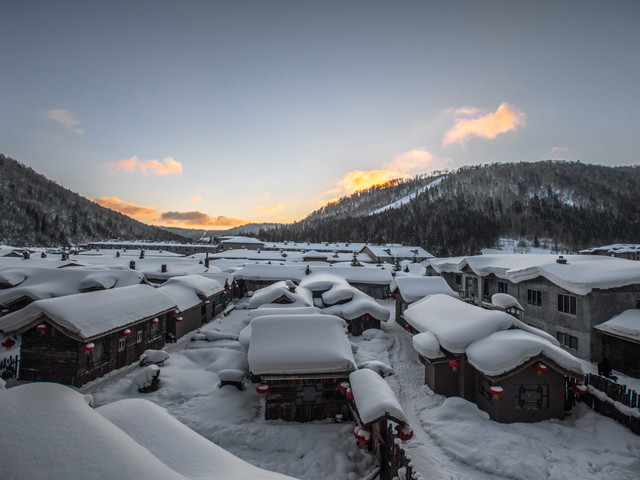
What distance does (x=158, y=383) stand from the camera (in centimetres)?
1549

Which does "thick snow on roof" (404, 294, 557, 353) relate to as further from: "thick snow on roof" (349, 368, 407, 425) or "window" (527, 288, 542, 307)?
"window" (527, 288, 542, 307)

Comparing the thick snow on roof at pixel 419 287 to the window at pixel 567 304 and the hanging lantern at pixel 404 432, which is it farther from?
the hanging lantern at pixel 404 432

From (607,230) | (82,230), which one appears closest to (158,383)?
(607,230)

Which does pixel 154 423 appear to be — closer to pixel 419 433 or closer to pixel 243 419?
pixel 243 419

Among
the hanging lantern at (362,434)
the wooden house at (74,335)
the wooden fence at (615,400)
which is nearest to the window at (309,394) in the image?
the hanging lantern at (362,434)

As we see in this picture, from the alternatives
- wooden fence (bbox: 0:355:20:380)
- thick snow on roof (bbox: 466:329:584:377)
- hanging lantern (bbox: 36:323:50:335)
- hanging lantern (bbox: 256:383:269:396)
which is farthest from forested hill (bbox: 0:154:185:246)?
thick snow on roof (bbox: 466:329:584:377)

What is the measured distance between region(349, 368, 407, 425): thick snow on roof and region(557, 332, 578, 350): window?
17.1 m

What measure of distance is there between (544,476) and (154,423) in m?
12.2

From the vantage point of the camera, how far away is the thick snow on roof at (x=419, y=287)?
1091 inches

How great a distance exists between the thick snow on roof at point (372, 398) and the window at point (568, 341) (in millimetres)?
17117

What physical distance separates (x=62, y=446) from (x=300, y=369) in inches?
389

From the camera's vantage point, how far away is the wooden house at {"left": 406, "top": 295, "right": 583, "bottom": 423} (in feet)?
42.1

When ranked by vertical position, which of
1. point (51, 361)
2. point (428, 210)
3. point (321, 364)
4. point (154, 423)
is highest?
point (428, 210)

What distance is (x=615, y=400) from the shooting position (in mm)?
13148
